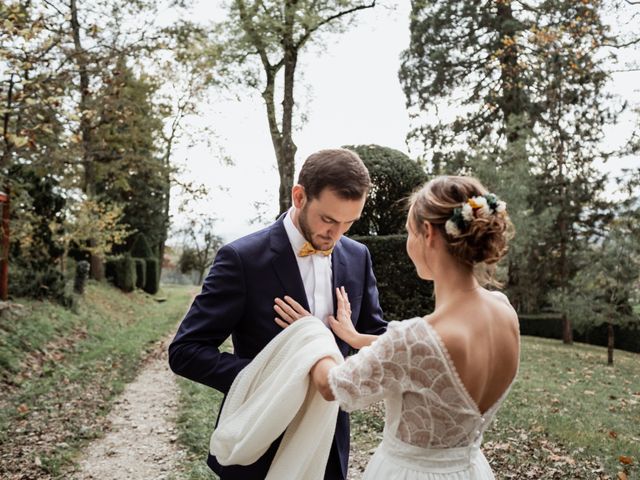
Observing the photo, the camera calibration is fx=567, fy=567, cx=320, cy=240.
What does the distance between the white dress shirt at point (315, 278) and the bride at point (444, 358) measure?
0.45m

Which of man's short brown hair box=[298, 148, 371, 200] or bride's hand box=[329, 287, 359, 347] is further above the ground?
man's short brown hair box=[298, 148, 371, 200]

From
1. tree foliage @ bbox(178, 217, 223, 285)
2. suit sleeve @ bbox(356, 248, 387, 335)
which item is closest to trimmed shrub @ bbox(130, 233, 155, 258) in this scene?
tree foliage @ bbox(178, 217, 223, 285)

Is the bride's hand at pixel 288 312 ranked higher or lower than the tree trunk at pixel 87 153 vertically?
lower

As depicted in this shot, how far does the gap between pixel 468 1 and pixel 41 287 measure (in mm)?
22484

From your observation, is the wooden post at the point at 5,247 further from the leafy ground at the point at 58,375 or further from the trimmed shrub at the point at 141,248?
the trimmed shrub at the point at 141,248

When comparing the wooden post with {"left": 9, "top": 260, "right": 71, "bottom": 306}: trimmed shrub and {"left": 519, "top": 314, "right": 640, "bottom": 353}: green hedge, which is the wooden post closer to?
{"left": 9, "top": 260, "right": 71, "bottom": 306}: trimmed shrub

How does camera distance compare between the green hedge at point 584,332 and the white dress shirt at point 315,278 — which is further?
the green hedge at point 584,332

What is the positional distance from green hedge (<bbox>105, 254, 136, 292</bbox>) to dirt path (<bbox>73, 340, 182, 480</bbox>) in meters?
13.8

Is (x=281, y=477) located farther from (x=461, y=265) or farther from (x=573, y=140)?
(x=573, y=140)

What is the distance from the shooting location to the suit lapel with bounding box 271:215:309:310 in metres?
2.42

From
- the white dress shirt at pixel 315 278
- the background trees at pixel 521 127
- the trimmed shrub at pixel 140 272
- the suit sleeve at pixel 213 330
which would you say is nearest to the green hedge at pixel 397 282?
the white dress shirt at pixel 315 278

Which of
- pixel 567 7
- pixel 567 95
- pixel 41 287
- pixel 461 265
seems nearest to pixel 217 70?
pixel 41 287

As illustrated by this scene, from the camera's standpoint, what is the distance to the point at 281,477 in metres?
2.18

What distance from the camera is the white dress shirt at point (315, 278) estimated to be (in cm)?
253
